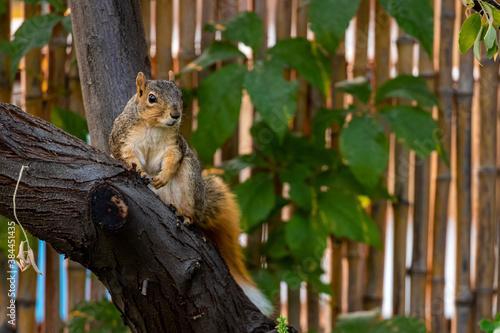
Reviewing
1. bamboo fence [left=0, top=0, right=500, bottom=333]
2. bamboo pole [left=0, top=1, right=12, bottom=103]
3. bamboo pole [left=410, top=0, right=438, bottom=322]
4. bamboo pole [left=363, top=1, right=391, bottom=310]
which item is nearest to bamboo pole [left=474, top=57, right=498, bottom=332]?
bamboo fence [left=0, top=0, right=500, bottom=333]

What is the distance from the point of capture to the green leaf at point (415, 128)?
1.96 metres

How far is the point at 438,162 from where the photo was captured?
8.11ft

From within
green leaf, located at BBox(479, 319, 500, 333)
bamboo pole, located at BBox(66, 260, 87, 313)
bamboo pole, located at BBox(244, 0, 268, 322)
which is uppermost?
bamboo pole, located at BBox(244, 0, 268, 322)

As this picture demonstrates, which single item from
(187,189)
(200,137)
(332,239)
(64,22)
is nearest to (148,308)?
(187,189)

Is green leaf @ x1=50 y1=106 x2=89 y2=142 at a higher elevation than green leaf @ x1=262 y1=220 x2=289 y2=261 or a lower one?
higher

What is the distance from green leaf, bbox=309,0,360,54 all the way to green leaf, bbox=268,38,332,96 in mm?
189

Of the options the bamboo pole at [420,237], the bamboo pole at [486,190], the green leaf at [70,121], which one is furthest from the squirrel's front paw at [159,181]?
the bamboo pole at [486,190]

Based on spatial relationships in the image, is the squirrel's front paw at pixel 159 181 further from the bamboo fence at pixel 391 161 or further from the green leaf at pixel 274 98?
the bamboo fence at pixel 391 161

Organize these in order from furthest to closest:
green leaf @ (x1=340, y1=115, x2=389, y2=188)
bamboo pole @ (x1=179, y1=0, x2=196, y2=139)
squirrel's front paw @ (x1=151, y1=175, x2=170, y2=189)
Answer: bamboo pole @ (x1=179, y1=0, x2=196, y2=139) < green leaf @ (x1=340, y1=115, x2=389, y2=188) < squirrel's front paw @ (x1=151, y1=175, x2=170, y2=189)

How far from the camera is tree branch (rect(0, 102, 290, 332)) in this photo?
1.14 meters

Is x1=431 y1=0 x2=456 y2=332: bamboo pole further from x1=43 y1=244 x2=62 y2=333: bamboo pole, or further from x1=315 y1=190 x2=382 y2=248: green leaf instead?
x1=43 y1=244 x2=62 y2=333: bamboo pole

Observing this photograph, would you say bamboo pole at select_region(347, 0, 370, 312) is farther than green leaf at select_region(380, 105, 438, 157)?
Yes

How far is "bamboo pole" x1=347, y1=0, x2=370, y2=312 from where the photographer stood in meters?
2.42

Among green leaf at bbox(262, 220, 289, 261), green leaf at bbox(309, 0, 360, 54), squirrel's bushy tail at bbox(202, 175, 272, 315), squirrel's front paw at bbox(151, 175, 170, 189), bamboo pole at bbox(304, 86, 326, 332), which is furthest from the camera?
bamboo pole at bbox(304, 86, 326, 332)
